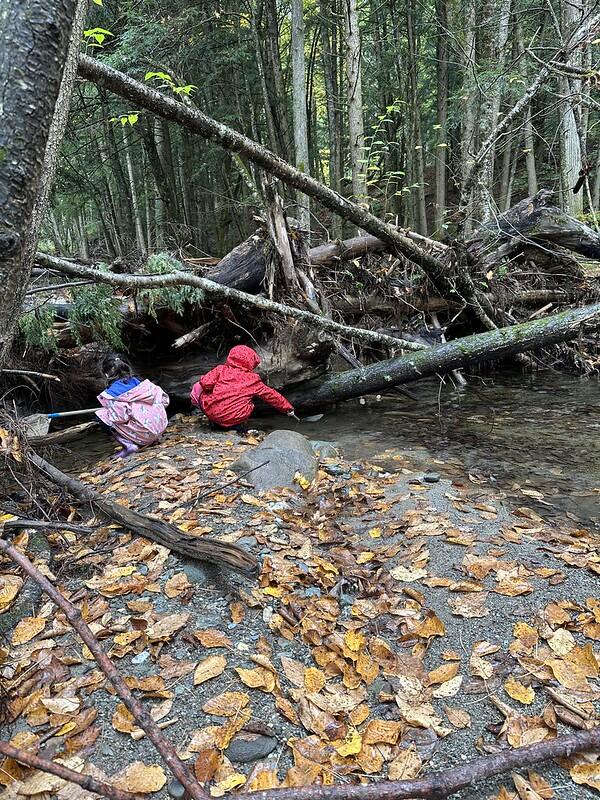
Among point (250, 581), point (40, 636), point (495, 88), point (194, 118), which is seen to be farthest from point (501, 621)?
point (495, 88)

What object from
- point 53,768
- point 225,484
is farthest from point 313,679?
point 225,484

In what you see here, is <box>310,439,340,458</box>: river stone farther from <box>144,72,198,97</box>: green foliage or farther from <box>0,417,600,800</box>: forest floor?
<box>144,72,198,97</box>: green foliage

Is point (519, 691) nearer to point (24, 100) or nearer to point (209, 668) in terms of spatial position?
point (209, 668)

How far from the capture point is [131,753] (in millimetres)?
1847

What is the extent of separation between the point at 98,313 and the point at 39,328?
763 millimetres

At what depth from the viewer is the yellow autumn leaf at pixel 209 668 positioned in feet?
7.23

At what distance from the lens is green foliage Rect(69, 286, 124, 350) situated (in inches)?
231

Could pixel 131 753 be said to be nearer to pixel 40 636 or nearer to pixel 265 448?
pixel 40 636

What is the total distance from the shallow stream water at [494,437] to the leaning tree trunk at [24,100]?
426cm

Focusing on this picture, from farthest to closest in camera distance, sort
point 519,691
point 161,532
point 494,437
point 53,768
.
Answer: point 494,437 < point 161,532 < point 519,691 < point 53,768

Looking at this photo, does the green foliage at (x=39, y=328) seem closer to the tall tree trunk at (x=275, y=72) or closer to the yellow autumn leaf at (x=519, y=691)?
the yellow autumn leaf at (x=519, y=691)

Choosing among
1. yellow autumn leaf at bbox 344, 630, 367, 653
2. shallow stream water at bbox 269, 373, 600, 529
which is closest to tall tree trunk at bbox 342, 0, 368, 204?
shallow stream water at bbox 269, 373, 600, 529

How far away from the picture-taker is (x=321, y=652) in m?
2.47

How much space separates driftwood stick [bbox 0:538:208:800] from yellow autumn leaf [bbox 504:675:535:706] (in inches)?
62.7
